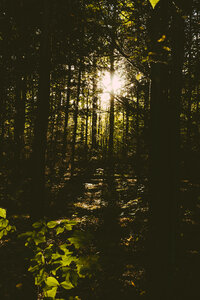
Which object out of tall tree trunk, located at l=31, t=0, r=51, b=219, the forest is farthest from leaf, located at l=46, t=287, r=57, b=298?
tall tree trunk, located at l=31, t=0, r=51, b=219

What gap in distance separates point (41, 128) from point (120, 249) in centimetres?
411

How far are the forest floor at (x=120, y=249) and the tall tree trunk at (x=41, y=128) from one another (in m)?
1.06

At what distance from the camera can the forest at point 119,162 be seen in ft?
6.95

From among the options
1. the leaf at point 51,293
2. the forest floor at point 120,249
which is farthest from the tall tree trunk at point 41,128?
the leaf at point 51,293

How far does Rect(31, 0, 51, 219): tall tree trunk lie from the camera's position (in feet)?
16.5

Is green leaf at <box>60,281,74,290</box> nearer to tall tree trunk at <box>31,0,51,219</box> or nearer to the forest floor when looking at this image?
the forest floor

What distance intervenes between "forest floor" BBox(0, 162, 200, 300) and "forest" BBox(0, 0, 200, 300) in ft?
0.10

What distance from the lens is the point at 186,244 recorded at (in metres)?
5.78

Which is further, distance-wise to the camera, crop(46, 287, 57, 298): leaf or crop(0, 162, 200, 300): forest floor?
crop(0, 162, 200, 300): forest floor

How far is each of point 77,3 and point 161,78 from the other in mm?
3139

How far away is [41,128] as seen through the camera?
204 inches

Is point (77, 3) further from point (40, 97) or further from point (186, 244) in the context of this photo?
point (186, 244)

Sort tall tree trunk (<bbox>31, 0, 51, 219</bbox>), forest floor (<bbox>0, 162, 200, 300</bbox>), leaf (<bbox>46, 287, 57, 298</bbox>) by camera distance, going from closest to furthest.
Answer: leaf (<bbox>46, 287, 57, 298</bbox>) → forest floor (<bbox>0, 162, 200, 300</bbox>) → tall tree trunk (<bbox>31, 0, 51, 219</bbox>)

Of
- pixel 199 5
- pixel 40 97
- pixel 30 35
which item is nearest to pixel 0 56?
pixel 30 35
